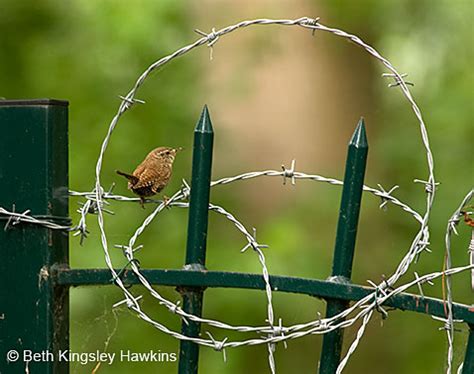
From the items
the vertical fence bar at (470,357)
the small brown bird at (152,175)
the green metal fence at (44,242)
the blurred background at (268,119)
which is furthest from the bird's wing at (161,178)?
the blurred background at (268,119)

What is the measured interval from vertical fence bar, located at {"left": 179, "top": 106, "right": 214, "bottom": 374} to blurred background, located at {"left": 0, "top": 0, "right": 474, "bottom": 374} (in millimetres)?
2348

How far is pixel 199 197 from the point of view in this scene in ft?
5.22

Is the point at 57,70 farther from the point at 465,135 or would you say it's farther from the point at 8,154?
the point at 8,154

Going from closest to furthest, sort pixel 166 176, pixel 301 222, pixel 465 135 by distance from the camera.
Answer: pixel 166 176
pixel 301 222
pixel 465 135

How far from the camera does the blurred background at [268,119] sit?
416 centimetres

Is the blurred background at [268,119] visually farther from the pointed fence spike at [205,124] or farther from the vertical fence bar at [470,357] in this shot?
the vertical fence bar at [470,357]

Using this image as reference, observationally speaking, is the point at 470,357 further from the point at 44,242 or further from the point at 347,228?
the point at 44,242

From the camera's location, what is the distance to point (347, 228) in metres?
1.53

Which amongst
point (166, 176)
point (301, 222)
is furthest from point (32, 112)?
point (301, 222)

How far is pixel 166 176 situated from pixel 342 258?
391 mm

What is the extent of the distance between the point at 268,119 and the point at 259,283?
10.3ft

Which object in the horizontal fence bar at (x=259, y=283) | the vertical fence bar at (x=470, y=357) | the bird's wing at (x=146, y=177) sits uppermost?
the bird's wing at (x=146, y=177)

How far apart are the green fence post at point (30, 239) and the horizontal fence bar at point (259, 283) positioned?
0.14 ft

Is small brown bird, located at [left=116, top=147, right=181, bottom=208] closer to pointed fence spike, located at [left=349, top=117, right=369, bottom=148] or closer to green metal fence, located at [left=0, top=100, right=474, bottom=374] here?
green metal fence, located at [left=0, top=100, right=474, bottom=374]
